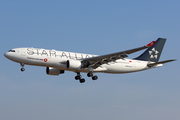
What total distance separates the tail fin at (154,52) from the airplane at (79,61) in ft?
2.20

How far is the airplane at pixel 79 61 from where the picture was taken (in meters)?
44.4

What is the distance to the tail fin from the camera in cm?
5356

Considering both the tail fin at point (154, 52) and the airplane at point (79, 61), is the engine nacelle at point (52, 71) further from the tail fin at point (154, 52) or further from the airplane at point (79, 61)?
the tail fin at point (154, 52)

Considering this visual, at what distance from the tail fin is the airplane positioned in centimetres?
67

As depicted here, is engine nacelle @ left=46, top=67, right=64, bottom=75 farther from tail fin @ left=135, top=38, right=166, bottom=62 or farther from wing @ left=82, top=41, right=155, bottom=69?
tail fin @ left=135, top=38, right=166, bottom=62

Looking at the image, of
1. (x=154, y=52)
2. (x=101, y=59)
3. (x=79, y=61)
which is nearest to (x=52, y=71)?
(x=79, y=61)

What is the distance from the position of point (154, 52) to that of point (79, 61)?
14463mm

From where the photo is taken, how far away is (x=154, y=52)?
179ft

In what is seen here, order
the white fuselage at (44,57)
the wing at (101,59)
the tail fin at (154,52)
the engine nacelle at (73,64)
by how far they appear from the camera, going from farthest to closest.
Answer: the tail fin at (154,52) → the wing at (101,59) → the engine nacelle at (73,64) → the white fuselage at (44,57)

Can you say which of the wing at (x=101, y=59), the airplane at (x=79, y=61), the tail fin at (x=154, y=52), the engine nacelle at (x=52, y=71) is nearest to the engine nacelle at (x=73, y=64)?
the airplane at (x=79, y=61)

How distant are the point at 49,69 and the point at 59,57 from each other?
217 inches

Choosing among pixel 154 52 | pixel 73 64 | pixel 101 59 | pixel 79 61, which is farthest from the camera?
pixel 154 52

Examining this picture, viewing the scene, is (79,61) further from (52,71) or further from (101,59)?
(52,71)

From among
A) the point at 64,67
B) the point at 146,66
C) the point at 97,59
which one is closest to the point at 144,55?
the point at 146,66
